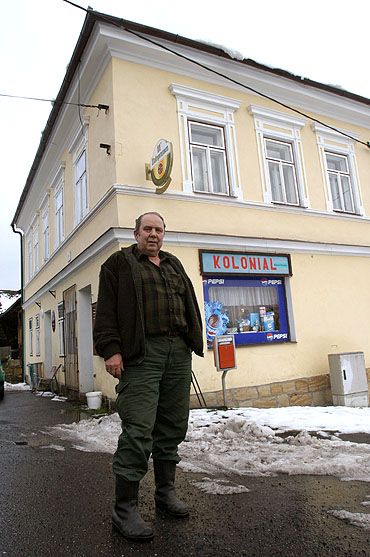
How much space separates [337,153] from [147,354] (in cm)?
980

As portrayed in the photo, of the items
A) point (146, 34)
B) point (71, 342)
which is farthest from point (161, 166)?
point (71, 342)

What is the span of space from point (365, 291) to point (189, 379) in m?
8.61

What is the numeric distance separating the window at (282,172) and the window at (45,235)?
780 centimetres

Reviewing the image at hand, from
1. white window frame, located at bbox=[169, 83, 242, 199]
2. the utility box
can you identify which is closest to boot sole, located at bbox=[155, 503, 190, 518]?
white window frame, located at bbox=[169, 83, 242, 199]

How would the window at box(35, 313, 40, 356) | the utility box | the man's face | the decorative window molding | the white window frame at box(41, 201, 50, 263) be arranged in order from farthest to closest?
the window at box(35, 313, 40, 356) → the white window frame at box(41, 201, 50, 263) → the decorative window molding → the utility box → the man's face

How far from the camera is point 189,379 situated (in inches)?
121

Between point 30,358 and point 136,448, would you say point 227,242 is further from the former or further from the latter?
point 30,358

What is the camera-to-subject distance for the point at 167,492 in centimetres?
288

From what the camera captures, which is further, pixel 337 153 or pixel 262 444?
pixel 337 153

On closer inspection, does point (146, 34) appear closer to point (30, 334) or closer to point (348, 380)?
point (348, 380)

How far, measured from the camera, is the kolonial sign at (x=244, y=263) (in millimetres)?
8273

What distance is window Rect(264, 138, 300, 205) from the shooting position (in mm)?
9898

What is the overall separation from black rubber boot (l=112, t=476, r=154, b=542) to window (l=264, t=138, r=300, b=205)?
8.07 meters

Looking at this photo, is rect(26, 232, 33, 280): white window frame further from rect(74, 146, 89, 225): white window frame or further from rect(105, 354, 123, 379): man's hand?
rect(105, 354, 123, 379): man's hand
